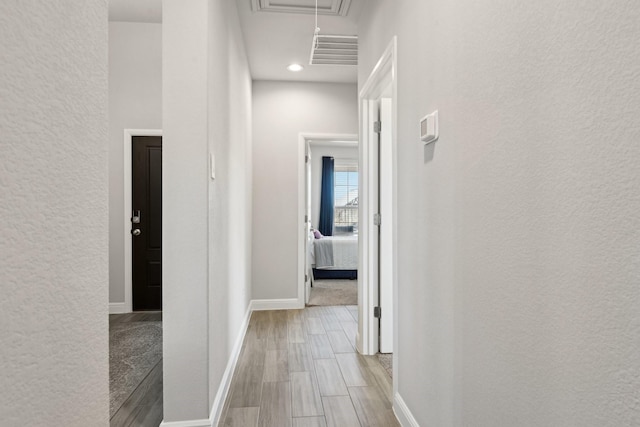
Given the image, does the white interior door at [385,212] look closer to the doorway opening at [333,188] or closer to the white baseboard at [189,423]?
the white baseboard at [189,423]

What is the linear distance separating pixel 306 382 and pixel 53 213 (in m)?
2.24

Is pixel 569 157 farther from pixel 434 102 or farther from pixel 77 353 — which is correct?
pixel 77 353

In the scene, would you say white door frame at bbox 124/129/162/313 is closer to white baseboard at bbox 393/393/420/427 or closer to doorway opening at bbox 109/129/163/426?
doorway opening at bbox 109/129/163/426

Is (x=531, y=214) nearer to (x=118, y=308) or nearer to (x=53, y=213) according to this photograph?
(x=53, y=213)

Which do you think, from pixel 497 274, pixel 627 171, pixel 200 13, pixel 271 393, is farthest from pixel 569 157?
pixel 271 393

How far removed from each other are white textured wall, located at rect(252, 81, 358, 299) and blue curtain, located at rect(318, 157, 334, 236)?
3986 mm

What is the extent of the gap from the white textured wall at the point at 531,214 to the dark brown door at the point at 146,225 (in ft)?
11.0

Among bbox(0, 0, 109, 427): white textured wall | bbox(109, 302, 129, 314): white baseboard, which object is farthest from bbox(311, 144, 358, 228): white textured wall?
bbox(0, 0, 109, 427): white textured wall

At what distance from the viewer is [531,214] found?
0.94 m

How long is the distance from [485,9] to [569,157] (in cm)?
61

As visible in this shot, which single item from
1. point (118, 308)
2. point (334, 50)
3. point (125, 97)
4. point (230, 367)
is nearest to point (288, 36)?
point (334, 50)

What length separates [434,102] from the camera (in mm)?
1563

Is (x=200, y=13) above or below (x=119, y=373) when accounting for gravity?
above

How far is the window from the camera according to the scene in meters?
8.78
